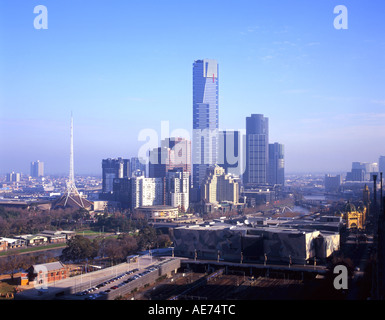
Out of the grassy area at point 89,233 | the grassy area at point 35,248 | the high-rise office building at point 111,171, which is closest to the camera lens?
the grassy area at point 35,248

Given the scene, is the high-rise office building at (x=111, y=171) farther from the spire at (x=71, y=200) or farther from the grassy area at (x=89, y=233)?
the grassy area at (x=89, y=233)

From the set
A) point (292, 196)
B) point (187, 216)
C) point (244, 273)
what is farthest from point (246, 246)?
point (292, 196)

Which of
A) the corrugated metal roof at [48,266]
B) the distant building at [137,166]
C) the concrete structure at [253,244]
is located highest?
the distant building at [137,166]

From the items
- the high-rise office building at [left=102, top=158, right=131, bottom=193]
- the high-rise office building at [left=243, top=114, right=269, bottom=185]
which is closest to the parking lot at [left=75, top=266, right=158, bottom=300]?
the high-rise office building at [left=102, top=158, right=131, bottom=193]

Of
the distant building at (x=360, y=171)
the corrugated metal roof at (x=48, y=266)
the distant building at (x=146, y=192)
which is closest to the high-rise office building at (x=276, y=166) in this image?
the distant building at (x=360, y=171)

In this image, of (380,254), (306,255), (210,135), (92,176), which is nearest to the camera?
(380,254)

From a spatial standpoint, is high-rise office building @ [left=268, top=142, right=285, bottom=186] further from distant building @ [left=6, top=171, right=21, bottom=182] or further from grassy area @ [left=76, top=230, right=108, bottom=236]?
grassy area @ [left=76, top=230, right=108, bottom=236]
